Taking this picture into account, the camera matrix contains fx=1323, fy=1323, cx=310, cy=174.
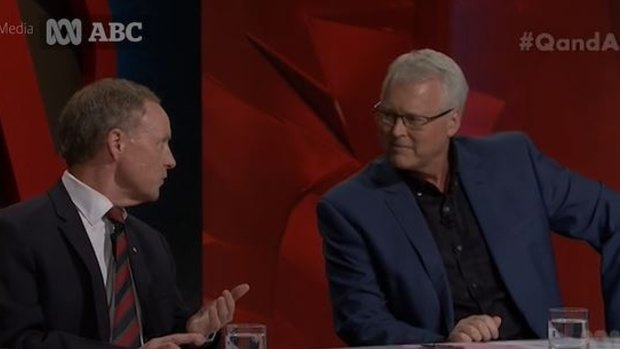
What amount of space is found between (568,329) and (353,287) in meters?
0.68

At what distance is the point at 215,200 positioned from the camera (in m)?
5.14

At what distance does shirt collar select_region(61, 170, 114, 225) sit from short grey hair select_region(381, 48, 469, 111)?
2.93 feet

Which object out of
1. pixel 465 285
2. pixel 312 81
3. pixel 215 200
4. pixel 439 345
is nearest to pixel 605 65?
pixel 312 81

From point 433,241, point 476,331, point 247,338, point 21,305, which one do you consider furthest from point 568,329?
point 21,305

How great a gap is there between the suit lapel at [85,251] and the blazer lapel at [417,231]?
0.90m

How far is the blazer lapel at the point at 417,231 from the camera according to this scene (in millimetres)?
3590

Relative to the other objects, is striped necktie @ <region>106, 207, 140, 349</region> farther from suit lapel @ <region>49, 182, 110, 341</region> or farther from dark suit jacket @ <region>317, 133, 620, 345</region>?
dark suit jacket @ <region>317, 133, 620, 345</region>

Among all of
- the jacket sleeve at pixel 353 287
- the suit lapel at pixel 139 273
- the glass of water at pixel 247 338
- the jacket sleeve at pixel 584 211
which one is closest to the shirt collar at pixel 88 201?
the suit lapel at pixel 139 273

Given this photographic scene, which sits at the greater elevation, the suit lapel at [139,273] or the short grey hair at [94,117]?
the short grey hair at [94,117]

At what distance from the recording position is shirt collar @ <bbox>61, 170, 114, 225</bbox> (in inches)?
125

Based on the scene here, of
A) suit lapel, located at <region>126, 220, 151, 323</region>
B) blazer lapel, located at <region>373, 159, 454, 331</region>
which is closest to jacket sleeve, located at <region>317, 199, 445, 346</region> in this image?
blazer lapel, located at <region>373, 159, 454, 331</region>

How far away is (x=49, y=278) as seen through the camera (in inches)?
121

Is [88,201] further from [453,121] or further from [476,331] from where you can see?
[453,121]

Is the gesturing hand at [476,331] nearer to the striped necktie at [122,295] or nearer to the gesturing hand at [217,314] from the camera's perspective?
the gesturing hand at [217,314]
